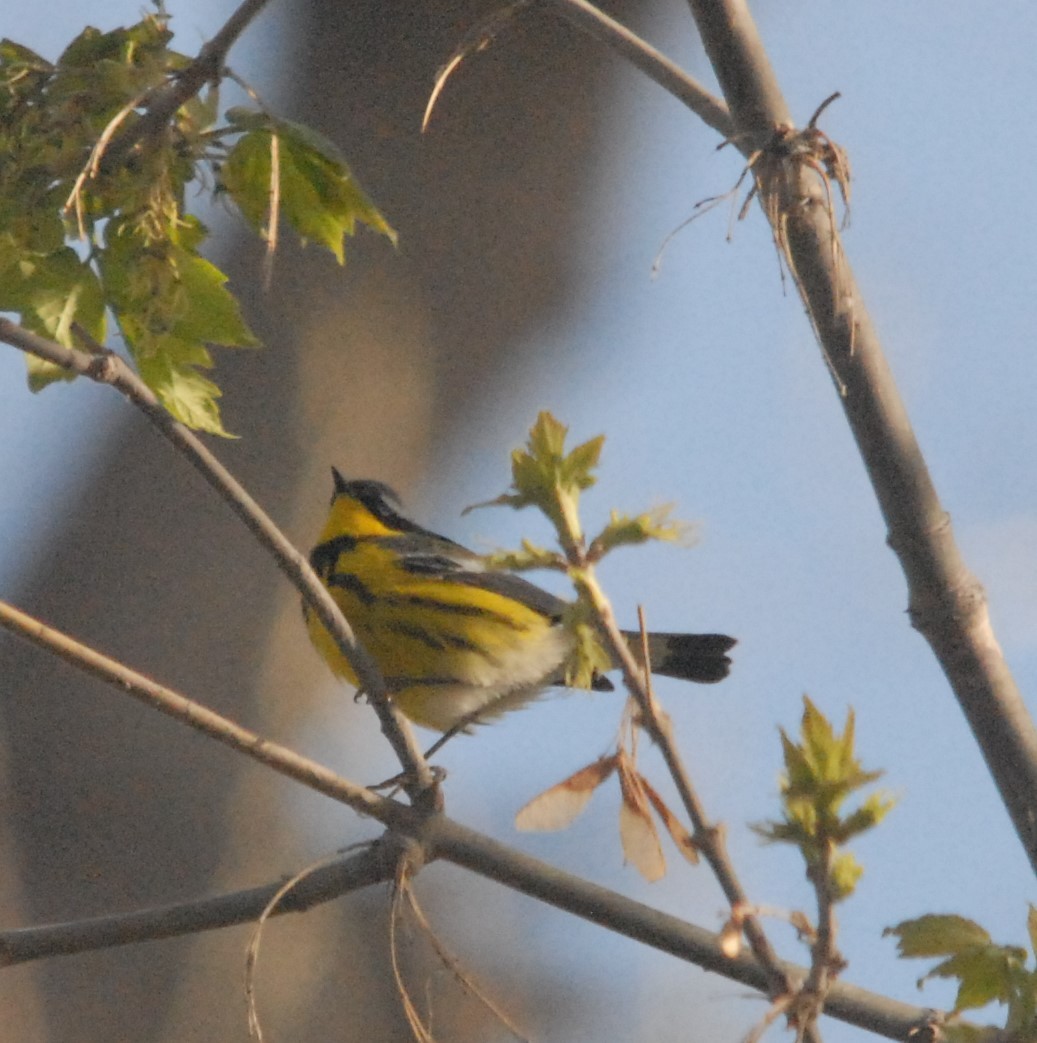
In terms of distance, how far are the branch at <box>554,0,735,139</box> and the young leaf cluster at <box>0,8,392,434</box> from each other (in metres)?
0.35

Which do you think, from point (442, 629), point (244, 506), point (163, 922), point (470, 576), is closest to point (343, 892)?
point (163, 922)

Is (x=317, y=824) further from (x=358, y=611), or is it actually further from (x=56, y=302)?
(x=56, y=302)

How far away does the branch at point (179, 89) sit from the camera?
4.14ft

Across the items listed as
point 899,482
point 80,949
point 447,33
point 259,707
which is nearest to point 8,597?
point 259,707

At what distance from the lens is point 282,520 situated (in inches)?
126

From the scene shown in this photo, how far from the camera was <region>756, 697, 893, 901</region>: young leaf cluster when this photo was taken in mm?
971

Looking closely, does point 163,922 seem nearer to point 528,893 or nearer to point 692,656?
point 528,893

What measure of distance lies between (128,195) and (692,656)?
84.2 inches

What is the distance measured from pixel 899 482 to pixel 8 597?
2301 millimetres

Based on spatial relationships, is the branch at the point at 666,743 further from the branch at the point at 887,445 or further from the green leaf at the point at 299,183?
the green leaf at the point at 299,183

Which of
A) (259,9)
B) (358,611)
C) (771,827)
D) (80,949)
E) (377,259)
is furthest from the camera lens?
(377,259)

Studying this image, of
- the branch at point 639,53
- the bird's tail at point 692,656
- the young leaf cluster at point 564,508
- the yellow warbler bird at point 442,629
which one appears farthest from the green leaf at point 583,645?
the bird's tail at point 692,656

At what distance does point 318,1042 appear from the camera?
3369 mm

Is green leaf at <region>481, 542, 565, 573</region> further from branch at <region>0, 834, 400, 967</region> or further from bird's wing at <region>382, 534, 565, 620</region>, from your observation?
bird's wing at <region>382, 534, 565, 620</region>
